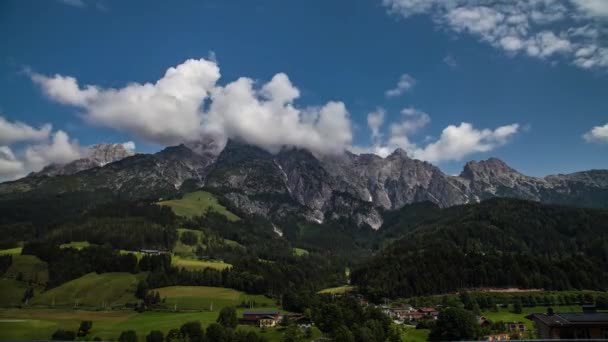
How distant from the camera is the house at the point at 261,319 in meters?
115

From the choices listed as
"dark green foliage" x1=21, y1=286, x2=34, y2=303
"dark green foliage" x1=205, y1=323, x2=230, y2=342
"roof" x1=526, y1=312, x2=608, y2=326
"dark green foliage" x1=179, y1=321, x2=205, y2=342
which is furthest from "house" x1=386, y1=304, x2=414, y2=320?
"dark green foliage" x1=21, y1=286, x2=34, y2=303

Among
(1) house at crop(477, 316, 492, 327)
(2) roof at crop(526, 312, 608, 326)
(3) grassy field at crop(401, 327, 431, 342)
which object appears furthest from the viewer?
(1) house at crop(477, 316, 492, 327)

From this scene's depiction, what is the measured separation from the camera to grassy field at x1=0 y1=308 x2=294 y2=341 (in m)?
91.9

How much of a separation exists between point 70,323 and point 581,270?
187m

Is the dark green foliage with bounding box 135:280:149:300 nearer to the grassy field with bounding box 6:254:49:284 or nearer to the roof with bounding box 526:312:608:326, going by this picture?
the grassy field with bounding box 6:254:49:284

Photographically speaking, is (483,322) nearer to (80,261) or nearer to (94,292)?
(94,292)

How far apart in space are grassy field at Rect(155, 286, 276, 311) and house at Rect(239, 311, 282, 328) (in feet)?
89.7

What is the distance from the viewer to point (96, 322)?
108 m

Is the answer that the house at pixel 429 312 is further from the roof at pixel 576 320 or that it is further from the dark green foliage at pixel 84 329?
the dark green foliage at pixel 84 329

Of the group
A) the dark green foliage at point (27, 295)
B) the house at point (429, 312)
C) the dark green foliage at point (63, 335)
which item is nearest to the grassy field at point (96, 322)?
the dark green foliage at point (63, 335)

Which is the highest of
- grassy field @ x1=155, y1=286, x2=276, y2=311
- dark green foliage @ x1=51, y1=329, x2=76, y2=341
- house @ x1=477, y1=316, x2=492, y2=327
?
grassy field @ x1=155, y1=286, x2=276, y2=311

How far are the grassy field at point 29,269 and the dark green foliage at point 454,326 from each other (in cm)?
16437

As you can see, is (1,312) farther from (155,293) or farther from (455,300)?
(455,300)

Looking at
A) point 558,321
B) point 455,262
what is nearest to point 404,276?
point 455,262
